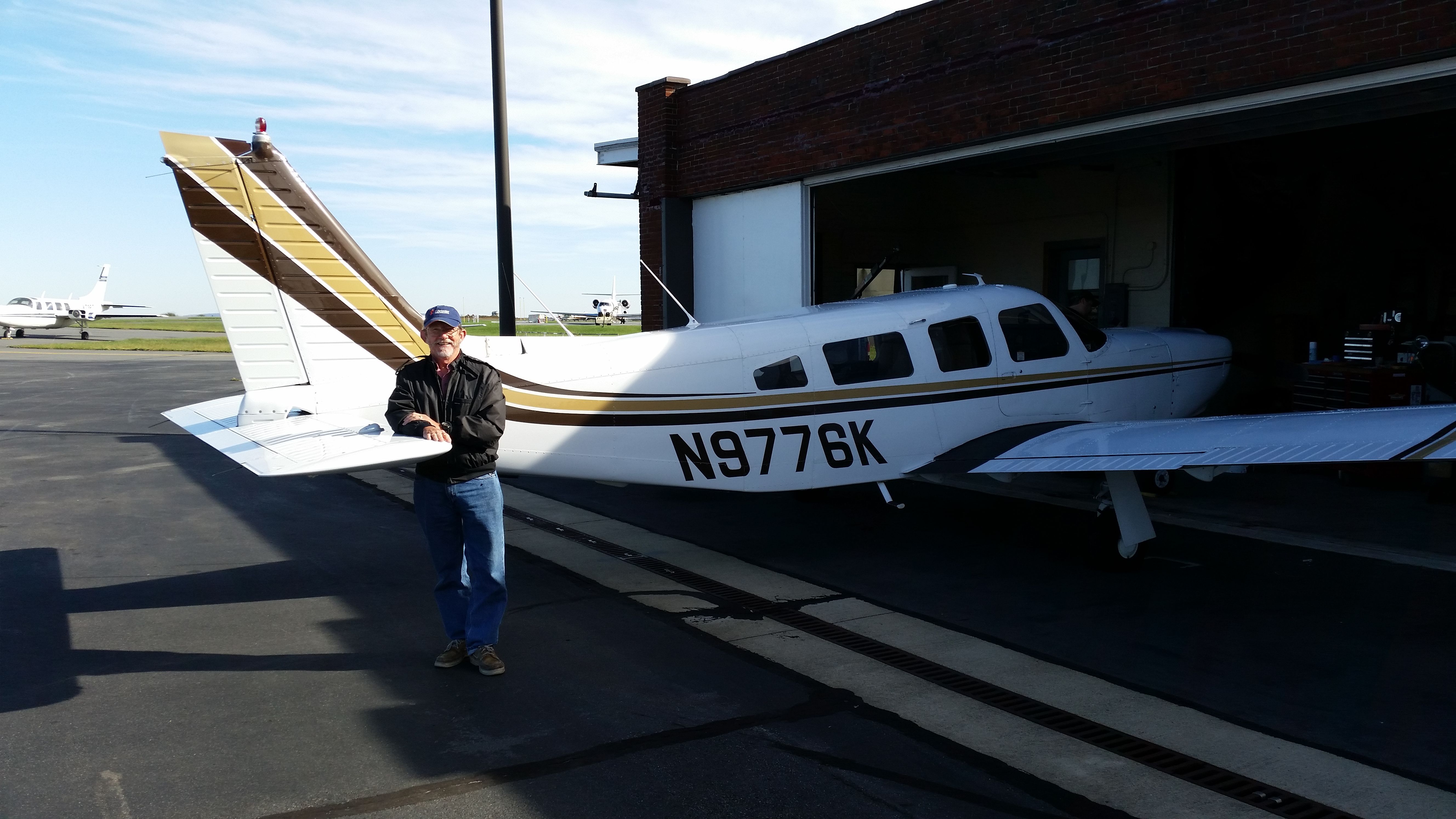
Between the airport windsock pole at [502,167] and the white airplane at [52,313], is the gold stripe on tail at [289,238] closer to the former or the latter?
the airport windsock pole at [502,167]

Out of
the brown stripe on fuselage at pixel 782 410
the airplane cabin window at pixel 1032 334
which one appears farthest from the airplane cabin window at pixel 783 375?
the airplane cabin window at pixel 1032 334

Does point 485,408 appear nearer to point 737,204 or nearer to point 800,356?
point 800,356

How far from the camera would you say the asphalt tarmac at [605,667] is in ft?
13.7

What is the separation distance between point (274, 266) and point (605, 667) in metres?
3.57

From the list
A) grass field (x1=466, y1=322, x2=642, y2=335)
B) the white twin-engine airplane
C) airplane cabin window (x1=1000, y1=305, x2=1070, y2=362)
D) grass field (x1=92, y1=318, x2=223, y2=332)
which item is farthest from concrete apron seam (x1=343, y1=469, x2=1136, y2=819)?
grass field (x1=92, y1=318, x2=223, y2=332)

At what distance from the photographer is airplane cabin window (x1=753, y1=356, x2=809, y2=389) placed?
7527 millimetres

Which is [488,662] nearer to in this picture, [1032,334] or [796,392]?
[796,392]

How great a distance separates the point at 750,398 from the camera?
7480mm

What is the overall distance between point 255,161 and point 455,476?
9.64ft

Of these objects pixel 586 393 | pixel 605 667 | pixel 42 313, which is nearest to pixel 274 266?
pixel 586 393

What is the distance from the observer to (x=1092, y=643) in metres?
6.07

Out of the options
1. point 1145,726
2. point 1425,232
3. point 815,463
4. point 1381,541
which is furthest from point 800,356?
point 1425,232

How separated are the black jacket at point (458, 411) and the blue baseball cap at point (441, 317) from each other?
20 cm

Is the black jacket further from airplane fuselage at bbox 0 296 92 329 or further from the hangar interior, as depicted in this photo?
airplane fuselage at bbox 0 296 92 329
